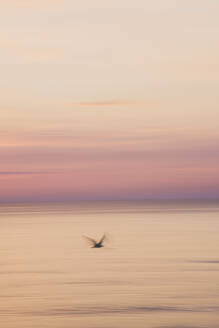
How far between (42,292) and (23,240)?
43.1 metres

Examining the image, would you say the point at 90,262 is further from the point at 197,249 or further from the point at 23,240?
the point at 23,240

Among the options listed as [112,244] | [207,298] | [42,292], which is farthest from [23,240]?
[207,298]

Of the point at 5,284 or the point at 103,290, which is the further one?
the point at 5,284

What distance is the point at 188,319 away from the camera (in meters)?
28.5

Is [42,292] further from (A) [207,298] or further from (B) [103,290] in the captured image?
(A) [207,298]

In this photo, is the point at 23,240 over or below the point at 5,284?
over

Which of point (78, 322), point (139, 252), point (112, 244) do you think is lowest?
point (78, 322)

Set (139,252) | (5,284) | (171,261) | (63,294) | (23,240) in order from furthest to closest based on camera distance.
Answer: (23,240), (139,252), (171,261), (5,284), (63,294)

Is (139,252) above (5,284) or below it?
above

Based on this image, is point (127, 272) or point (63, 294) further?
point (127, 272)

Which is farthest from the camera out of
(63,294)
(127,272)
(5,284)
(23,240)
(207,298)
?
(23,240)

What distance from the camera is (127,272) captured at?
44094 millimetres

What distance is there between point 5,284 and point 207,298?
42.5ft

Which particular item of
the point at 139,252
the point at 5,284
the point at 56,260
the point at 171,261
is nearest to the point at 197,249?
the point at 139,252
